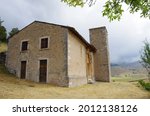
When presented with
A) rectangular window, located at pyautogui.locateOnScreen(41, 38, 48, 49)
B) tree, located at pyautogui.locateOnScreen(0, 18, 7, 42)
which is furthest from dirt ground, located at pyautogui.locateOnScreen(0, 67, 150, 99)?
tree, located at pyautogui.locateOnScreen(0, 18, 7, 42)

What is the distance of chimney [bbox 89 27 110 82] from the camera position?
83.7ft

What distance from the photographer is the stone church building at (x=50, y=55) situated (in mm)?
16641

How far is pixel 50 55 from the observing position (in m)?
17.5

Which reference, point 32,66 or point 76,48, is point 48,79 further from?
point 76,48

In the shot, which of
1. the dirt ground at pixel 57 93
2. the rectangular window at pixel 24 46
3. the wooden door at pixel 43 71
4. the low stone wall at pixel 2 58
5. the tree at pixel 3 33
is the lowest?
the dirt ground at pixel 57 93

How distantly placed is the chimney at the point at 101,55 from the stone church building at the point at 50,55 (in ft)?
11.1

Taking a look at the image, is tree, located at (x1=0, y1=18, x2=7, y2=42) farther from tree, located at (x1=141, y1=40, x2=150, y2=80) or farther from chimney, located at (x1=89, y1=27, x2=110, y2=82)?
tree, located at (x1=141, y1=40, x2=150, y2=80)

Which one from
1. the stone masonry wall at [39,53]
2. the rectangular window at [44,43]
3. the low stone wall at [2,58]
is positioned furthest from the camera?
the low stone wall at [2,58]

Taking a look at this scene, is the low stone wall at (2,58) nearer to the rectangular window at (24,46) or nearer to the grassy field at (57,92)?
the rectangular window at (24,46)

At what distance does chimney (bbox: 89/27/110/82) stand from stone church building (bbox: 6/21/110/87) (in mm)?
3394

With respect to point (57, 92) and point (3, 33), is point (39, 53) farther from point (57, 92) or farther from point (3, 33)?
point (3, 33)

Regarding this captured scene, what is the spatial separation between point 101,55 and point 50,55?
10.6m

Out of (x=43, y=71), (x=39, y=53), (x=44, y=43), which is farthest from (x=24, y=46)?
(x=43, y=71)

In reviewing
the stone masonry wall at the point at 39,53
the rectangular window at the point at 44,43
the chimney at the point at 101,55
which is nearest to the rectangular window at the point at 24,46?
the stone masonry wall at the point at 39,53
